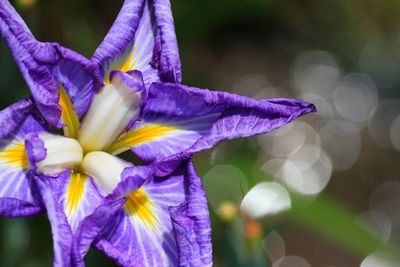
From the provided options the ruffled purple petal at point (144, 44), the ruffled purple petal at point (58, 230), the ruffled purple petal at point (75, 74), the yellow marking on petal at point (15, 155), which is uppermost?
the ruffled purple petal at point (144, 44)

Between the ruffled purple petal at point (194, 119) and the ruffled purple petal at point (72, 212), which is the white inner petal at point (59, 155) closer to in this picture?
the ruffled purple petal at point (72, 212)

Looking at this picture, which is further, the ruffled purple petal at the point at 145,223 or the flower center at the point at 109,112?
the flower center at the point at 109,112

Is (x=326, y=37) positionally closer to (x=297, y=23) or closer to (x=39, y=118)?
(x=297, y=23)

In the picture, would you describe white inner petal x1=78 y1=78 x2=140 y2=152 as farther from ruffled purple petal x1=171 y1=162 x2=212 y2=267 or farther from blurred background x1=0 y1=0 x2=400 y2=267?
blurred background x1=0 y1=0 x2=400 y2=267

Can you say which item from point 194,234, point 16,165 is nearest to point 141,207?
point 194,234

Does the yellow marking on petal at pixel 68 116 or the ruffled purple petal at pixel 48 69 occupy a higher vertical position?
the ruffled purple petal at pixel 48 69

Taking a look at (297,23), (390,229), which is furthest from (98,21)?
(390,229)

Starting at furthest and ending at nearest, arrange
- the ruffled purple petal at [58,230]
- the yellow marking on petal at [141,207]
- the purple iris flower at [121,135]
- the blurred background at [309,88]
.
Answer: the blurred background at [309,88] < the yellow marking on petal at [141,207] < the purple iris flower at [121,135] < the ruffled purple petal at [58,230]

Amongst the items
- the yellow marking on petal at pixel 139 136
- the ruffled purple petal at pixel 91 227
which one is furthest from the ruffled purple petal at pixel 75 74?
the ruffled purple petal at pixel 91 227
